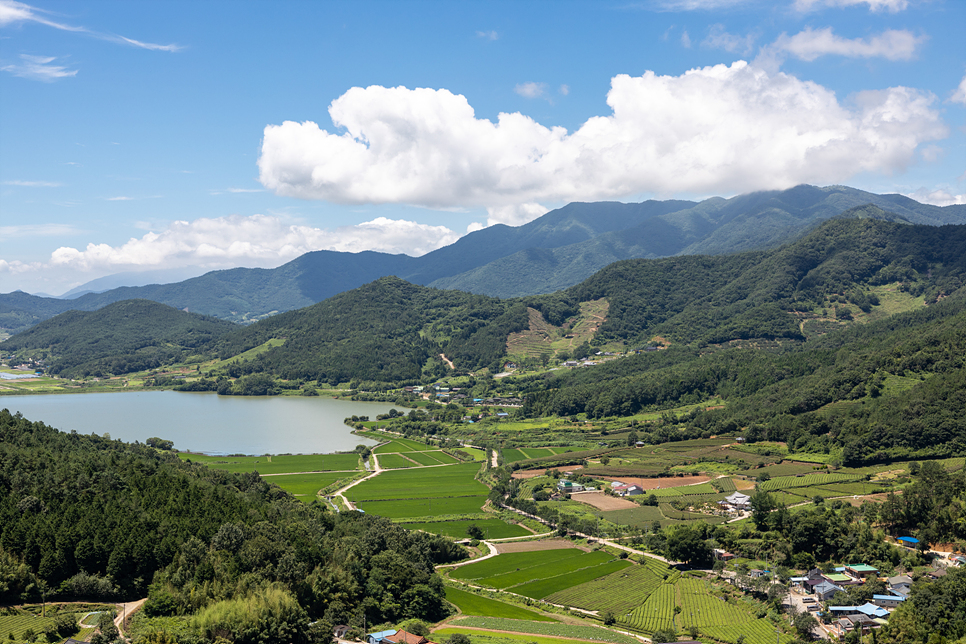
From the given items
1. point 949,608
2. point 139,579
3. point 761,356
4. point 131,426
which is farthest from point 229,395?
point 949,608

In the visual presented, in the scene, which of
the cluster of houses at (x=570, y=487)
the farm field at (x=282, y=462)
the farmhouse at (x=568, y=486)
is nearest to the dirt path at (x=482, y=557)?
the cluster of houses at (x=570, y=487)

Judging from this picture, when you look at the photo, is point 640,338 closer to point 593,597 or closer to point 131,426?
point 131,426

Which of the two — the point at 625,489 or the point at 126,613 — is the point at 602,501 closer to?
the point at 625,489

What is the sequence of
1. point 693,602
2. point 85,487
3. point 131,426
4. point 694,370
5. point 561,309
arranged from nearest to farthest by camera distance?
1. point 693,602
2. point 85,487
3. point 131,426
4. point 694,370
5. point 561,309

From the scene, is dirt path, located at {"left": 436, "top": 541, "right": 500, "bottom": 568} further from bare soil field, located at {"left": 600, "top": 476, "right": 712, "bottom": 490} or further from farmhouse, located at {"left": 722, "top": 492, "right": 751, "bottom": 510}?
farmhouse, located at {"left": 722, "top": 492, "right": 751, "bottom": 510}

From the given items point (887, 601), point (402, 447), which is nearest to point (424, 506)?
point (402, 447)

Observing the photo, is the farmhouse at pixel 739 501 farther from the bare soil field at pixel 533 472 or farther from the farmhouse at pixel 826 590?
the bare soil field at pixel 533 472

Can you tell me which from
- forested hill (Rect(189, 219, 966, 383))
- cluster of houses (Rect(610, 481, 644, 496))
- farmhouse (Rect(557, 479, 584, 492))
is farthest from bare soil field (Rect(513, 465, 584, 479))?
forested hill (Rect(189, 219, 966, 383))
